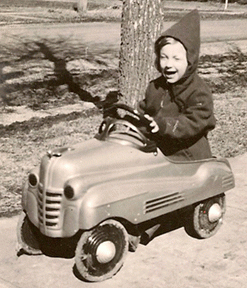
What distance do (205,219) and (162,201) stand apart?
59cm

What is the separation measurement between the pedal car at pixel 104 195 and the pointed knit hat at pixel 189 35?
1.92 ft

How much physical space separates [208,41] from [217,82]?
5.33 metres

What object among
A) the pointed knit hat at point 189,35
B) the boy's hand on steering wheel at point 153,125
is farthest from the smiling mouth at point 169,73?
the boy's hand on steering wheel at point 153,125

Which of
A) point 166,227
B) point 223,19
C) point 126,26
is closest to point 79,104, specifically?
point 126,26

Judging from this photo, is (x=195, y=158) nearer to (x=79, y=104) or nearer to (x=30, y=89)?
(x=79, y=104)

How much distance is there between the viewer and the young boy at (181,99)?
11.9 ft

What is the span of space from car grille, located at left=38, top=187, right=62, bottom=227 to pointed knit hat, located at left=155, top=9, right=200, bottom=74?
1.27 meters

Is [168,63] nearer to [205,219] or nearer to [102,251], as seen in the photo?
[205,219]

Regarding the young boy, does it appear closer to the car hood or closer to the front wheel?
the car hood

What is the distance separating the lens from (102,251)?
328cm

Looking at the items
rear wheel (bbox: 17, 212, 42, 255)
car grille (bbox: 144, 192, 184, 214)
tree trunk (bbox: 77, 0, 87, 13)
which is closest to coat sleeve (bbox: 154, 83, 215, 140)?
car grille (bbox: 144, 192, 184, 214)

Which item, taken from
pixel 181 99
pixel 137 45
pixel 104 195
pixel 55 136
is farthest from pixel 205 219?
pixel 55 136

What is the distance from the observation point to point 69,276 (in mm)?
3402

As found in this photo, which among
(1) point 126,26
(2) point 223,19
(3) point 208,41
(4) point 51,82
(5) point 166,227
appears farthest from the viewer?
(2) point 223,19
